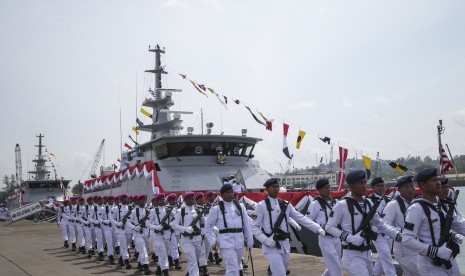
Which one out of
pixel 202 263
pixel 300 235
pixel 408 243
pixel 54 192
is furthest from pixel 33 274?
pixel 54 192

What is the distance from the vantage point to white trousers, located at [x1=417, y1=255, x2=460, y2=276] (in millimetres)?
4746

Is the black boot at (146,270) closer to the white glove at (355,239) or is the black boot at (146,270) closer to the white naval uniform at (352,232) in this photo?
the white naval uniform at (352,232)

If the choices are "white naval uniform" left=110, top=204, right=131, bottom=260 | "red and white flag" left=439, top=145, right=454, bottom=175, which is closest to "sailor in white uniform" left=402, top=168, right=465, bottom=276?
"white naval uniform" left=110, top=204, right=131, bottom=260

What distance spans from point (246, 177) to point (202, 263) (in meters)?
12.2

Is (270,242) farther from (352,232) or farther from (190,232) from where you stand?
(190,232)

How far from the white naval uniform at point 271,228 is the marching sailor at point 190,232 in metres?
2.79

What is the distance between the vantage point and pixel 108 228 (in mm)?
14594

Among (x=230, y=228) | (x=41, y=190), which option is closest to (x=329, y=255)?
(x=230, y=228)

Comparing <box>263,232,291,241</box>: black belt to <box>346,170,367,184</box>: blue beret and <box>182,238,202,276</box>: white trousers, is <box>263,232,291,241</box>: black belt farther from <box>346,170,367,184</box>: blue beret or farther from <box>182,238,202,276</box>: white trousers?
<box>182,238,202,276</box>: white trousers

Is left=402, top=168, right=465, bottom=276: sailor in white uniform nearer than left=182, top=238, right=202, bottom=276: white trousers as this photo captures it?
Yes

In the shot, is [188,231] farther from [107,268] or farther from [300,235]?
[300,235]

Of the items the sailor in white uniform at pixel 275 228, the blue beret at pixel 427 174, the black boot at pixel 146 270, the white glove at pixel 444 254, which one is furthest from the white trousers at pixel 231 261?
the black boot at pixel 146 270

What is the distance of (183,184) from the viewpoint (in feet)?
70.3

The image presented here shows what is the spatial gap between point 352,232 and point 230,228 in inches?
100
